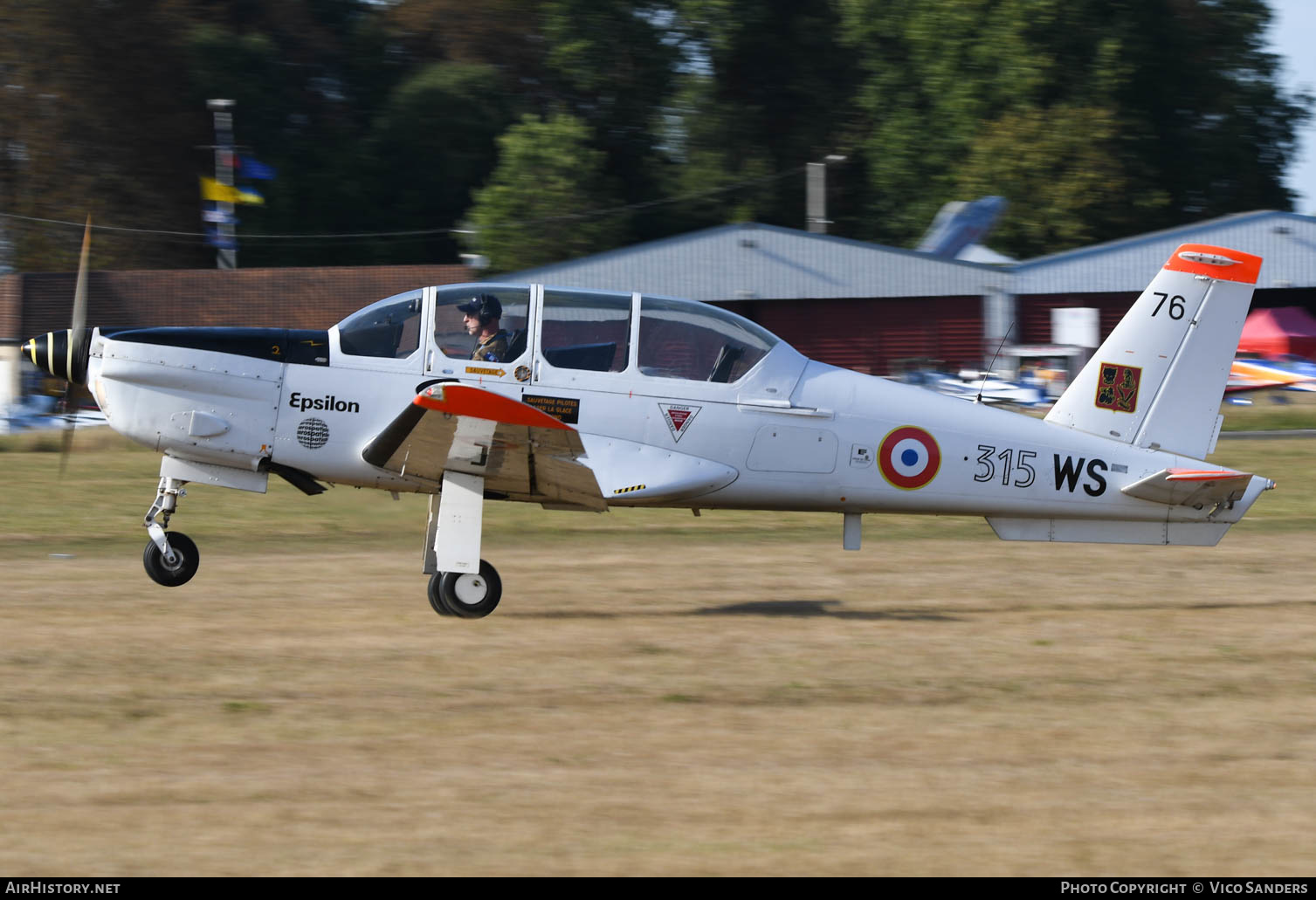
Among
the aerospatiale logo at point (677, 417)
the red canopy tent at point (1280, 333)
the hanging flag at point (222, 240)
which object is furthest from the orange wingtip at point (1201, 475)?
the hanging flag at point (222, 240)

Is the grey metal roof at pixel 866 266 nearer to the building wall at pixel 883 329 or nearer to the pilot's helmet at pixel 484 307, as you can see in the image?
the building wall at pixel 883 329

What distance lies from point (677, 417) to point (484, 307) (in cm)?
141

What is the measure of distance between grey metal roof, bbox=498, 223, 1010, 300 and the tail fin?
2398cm

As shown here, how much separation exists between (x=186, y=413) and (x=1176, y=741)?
237 inches

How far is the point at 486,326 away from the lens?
8461mm

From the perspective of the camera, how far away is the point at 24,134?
41.9 m

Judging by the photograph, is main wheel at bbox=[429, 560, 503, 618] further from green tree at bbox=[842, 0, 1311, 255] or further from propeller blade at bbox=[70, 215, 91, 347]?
green tree at bbox=[842, 0, 1311, 255]

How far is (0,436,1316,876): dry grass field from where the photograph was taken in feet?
15.8

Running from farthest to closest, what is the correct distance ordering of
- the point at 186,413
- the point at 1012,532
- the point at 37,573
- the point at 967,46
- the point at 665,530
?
the point at 967,46
the point at 665,530
the point at 37,573
the point at 1012,532
the point at 186,413

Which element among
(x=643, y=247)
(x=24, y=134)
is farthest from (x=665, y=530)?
(x=24, y=134)

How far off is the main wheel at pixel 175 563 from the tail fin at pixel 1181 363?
604 centimetres

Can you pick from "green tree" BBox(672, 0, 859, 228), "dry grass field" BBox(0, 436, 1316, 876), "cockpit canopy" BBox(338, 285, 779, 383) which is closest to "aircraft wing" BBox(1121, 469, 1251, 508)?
"dry grass field" BBox(0, 436, 1316, 876)

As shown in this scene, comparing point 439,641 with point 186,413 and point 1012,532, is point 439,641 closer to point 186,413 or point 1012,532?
point 186,413

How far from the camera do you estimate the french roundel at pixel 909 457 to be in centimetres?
881
